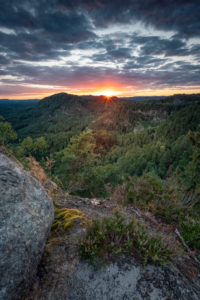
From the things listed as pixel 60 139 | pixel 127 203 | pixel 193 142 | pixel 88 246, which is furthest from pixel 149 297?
pixel 60 139

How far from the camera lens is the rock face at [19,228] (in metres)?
2.42

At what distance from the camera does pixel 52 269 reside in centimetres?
301

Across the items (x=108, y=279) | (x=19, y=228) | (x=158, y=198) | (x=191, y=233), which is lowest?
(x=158, y=198)

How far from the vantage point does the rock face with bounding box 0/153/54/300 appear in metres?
2.42

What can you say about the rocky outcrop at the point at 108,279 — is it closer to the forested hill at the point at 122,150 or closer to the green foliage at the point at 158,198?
the green foliage at the point at 158,198

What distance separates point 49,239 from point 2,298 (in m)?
1.46

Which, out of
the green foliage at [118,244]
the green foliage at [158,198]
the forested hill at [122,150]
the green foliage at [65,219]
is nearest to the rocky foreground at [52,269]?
the green foliage at [118,244]

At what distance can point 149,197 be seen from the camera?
6.54 meters

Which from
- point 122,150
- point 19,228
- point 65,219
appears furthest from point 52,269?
point 122,150

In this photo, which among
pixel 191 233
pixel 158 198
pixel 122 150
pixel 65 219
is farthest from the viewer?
pixel 122 150

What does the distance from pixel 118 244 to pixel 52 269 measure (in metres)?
1.45

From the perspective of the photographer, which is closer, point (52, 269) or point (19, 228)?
point (19, 228)

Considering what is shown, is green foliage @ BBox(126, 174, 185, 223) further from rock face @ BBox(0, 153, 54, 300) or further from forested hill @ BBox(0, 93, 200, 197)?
rock face @ BBox(0, 153, 54, 300)

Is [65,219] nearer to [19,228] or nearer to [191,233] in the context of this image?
[19,228]
